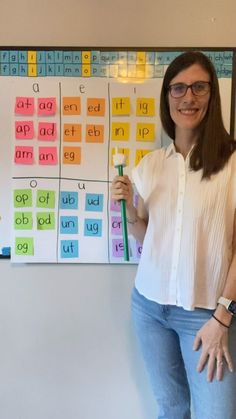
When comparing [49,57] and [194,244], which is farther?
[49,57]

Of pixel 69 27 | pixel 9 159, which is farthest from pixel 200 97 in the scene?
pixel 9 159

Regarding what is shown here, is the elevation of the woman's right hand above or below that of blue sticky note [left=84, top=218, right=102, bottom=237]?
above

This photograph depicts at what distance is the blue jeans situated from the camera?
105cm

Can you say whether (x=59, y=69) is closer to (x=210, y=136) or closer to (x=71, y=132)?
(x=71, y=132)

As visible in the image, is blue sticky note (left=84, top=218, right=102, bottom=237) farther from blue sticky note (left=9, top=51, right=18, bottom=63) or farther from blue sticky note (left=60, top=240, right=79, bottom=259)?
blue sticky note (left=9, top=51, right=18, bottom=63)

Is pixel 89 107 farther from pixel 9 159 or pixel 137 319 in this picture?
pixel 137 319

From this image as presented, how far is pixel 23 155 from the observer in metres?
1.48

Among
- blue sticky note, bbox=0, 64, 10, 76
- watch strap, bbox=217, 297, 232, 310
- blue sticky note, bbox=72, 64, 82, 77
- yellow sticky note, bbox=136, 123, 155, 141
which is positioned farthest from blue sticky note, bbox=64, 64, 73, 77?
watch strap, bbox=217, 297, 232, 310

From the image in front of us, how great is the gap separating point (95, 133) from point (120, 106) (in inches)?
5.4

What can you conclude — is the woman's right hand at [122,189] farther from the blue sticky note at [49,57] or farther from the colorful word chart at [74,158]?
the blue sticky note at [49,57]

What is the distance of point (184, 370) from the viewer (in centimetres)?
127

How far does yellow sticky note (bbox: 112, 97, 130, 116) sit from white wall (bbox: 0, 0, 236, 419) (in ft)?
0.69

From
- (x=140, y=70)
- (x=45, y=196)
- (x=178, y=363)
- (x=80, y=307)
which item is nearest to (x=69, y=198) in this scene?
(x=45, y=196)

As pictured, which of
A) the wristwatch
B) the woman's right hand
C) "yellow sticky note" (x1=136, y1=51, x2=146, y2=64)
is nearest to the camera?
the wristwatch
